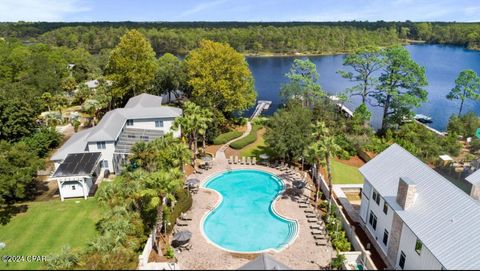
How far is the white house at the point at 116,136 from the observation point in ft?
139

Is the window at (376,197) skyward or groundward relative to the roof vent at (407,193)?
groundward

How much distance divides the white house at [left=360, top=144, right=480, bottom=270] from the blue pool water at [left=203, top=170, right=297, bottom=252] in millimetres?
7769

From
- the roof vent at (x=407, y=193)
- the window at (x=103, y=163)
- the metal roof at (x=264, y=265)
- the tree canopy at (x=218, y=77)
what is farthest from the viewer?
the tree canopy at (x=218, y=77)

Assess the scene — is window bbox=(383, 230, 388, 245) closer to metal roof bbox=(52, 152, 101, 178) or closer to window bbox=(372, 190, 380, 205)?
window bbox=(372, 190, 380, 205)

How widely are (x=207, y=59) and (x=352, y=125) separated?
26.2 metres

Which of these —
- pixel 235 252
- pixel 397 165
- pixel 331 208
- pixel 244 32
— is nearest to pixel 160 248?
pixel 235 252

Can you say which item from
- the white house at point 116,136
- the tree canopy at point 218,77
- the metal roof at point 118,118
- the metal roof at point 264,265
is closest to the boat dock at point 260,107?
the tree canopy at point 218,77

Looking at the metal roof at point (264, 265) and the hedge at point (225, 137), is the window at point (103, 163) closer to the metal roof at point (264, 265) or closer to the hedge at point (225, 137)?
the hedge at point (225, 137)

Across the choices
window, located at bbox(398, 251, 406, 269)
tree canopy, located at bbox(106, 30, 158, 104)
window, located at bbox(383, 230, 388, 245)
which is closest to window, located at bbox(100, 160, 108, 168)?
tree canopy, located at bbox(106, 30, 158, 104)

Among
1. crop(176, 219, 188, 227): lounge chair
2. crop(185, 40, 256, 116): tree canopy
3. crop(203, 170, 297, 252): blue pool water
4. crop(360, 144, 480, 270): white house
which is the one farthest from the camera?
crop(185, 40, 256, 116): tree canopy

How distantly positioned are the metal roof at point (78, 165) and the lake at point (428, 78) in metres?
42.9

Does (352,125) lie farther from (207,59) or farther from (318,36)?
(318,36)

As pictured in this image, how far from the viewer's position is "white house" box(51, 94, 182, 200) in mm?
42253

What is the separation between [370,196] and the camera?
31.1 meters
